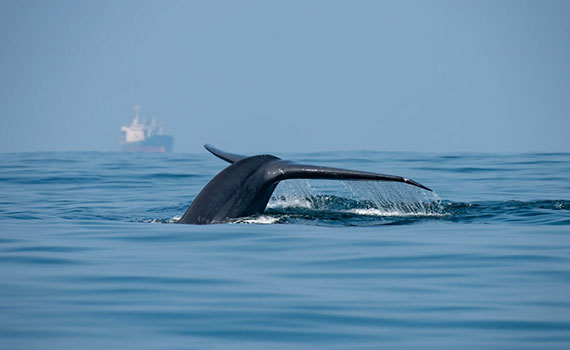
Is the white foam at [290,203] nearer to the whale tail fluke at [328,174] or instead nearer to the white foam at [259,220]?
the white foam at [259,220]

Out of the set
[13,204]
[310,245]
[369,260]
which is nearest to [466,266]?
[369,260]

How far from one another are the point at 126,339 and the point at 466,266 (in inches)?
151

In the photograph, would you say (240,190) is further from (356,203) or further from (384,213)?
(356,203)

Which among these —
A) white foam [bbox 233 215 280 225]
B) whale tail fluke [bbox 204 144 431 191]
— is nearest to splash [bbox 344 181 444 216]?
white foam [bbox 233 215 280 225]

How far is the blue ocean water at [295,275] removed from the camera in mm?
6973

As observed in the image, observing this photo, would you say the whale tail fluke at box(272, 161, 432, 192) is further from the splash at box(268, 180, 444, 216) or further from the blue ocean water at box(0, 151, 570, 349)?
the splash at box(268, 180, 444, 216)

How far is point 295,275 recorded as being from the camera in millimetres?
9133

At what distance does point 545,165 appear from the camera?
2630 cm

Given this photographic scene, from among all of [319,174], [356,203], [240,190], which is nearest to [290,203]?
[356,203]

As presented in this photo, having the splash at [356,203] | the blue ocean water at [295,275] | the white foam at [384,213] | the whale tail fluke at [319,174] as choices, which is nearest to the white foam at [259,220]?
the blue ocean water at [295,275]

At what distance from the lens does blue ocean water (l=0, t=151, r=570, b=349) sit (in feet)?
22.9

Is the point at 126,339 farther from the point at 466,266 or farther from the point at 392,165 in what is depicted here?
the point at 392,165

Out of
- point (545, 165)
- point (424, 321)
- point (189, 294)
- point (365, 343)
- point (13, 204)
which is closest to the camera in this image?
point (365, 343)

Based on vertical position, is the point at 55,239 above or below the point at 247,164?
below
